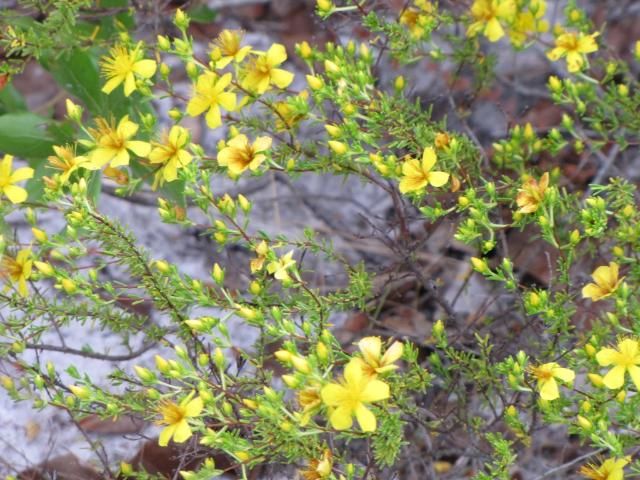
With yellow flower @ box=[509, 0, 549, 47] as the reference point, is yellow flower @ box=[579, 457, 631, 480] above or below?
below

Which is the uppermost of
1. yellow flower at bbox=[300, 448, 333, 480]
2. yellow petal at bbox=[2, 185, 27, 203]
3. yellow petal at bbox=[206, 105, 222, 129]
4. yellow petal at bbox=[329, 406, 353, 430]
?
yellow petal at bbox=[206, 105, 222, 129]

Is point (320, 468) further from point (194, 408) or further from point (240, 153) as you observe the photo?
point (240, 153)

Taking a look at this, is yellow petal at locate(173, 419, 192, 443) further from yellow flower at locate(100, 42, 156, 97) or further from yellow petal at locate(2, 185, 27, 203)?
yellow flower at locate(100, 42, 156, 97)

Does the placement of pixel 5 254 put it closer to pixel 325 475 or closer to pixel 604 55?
pixel 325 475

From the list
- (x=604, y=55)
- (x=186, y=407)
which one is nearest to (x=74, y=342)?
(x=186, y=407)

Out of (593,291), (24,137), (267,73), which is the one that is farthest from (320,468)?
(24,137)

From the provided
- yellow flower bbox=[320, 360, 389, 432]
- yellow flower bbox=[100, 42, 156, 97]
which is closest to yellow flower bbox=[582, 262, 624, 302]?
yellow flower bbox=[320, 360, 389, 432]

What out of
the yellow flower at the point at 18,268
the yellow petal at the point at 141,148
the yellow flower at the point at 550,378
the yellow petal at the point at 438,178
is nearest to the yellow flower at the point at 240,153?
the yellow petal at the point at 141,148
